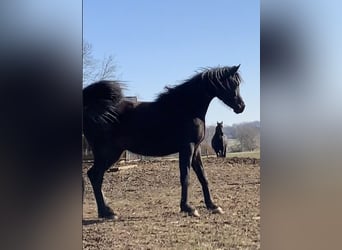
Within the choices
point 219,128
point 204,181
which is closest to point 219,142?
point 219,128

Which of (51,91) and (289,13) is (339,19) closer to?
(289,13)

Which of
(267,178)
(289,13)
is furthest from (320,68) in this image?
(267,178)

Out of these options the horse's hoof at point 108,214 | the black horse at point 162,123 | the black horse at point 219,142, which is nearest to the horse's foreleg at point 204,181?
the black horse at point 162,123

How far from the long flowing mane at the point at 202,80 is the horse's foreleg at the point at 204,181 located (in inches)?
17.5

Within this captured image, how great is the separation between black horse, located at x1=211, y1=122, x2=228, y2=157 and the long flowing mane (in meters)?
0.30

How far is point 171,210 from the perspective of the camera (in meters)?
3.12

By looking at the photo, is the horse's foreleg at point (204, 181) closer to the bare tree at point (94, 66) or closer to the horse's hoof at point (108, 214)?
the horse's hoof at point (108, 214)

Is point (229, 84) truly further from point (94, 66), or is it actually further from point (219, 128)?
point (94, 66)

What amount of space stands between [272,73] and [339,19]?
0.55m

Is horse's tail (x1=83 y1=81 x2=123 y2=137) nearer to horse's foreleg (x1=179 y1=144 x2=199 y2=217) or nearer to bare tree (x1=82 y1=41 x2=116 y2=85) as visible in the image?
bare tree (x1=82 y1=41 x2=116 y2=85)

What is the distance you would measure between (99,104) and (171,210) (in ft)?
2.84

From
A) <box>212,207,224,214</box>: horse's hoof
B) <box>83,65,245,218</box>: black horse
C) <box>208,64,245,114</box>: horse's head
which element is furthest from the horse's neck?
<box>212,207,224,214</box>: horse's hoof

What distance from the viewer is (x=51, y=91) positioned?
3.02 m

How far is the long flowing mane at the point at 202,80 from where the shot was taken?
3.12 metres
